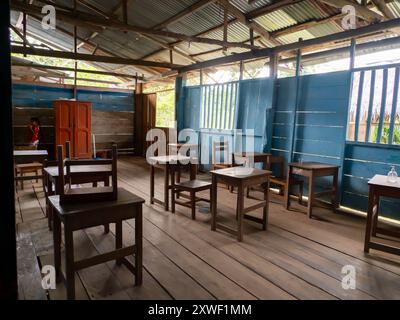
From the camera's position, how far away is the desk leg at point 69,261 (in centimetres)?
183

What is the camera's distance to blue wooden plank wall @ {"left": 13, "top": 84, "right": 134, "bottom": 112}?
25.2ft

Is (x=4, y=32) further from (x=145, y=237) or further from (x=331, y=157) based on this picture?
(x=331, y=157)

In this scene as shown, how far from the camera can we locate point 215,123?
649 cm

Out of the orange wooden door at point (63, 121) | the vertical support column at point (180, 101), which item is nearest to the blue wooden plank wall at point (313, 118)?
the vertical support column at point (180, 101)

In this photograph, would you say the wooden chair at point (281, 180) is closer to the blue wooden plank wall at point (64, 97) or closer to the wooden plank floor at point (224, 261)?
the wooden plank floor at point (224, 261)

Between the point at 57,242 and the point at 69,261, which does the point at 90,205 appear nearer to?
the point at 69,261

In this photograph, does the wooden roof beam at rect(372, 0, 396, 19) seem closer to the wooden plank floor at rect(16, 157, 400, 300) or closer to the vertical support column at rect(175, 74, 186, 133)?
the wooden plank floor at rect(16, 157, 400, 300)

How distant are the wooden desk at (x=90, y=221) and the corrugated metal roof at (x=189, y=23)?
3831 mm

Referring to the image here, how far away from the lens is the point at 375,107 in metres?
3.78

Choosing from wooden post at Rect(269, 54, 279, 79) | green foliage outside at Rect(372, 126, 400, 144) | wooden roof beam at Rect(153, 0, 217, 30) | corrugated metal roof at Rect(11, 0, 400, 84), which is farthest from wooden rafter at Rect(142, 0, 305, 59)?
green foliage outside at Rect(372, 126, 400, 144)

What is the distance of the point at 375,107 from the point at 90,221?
3.69m

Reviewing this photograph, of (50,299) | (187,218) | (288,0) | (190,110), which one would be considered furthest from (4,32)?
(190,110)

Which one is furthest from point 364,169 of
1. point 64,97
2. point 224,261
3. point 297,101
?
point 64,97
